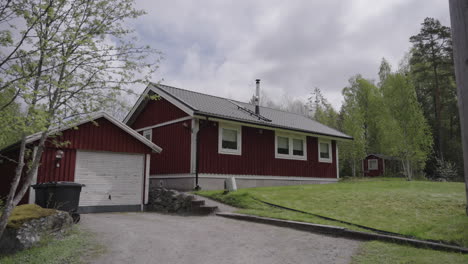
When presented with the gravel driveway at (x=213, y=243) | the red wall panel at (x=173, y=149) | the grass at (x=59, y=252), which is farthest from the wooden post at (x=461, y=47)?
the red wall panel at (x=173, y=149)

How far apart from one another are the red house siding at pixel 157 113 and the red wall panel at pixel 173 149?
43cm

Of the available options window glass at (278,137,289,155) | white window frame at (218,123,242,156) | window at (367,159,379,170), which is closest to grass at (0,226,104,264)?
white window frame at (218,123,242,156)

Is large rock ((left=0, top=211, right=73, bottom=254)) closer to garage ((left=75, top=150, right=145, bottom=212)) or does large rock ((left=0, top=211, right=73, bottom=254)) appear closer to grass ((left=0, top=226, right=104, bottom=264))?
grass ((left=0, top=226, right=104, bottom=264))

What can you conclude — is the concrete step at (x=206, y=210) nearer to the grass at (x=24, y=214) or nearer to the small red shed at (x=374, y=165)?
the grass at (x=24, y=214)

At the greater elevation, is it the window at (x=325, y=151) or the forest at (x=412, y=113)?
the forest at (x=412, y=113)

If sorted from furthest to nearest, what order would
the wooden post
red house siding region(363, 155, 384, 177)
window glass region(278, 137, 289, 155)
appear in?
red house siding region(363, 155, 384, 177)
window glass region(278, 137, 289, 155)
the wooden post

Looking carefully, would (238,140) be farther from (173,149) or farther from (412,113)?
(412,113)

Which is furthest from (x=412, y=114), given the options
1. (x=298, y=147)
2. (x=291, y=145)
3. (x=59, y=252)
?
(x=59, y=252)

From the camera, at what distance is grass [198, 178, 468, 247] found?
6.87 metres

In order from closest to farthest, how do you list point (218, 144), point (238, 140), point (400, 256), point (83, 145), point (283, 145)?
point (400, 256)
point (83, 145)
point (218, 144)
point (238, 140)
point (283, 145)

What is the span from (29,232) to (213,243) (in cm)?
344

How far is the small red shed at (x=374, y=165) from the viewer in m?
36.0

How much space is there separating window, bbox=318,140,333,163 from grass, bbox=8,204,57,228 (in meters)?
15.6

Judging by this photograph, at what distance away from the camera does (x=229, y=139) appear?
604 inches
